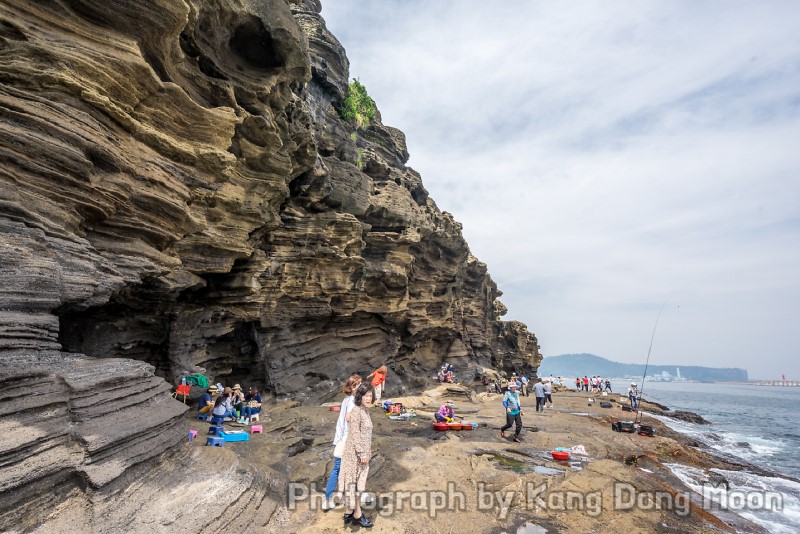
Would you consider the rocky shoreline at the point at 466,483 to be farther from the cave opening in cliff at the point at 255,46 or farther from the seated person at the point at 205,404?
the cave opening in cliff at the point at 255,46

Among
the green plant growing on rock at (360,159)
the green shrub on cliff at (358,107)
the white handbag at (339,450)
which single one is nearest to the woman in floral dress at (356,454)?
the white handbag at (339,450)

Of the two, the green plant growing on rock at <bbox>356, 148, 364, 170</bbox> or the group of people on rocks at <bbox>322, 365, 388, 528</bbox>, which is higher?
the green plant growing on rock at <bbox>356, 148, 364, 170</bbox>

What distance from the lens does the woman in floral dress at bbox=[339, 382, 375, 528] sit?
723cm

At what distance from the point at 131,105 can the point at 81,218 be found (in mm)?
3487

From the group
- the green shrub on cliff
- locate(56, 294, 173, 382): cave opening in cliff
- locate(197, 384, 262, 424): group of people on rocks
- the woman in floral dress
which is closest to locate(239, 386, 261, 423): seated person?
locate(197, 384, 262, 424): group of people on rocks

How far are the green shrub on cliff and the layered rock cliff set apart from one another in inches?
→ 46.2

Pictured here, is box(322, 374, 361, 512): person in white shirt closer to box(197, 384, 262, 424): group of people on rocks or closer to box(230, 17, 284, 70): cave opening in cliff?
box(197, 384, 262, 424): group of people on rocks

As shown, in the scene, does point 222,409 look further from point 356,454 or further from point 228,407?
point 356,454

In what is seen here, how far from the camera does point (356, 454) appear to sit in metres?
7.23

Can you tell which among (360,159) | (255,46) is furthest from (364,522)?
(360,159)

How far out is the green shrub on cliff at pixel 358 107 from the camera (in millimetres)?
28781

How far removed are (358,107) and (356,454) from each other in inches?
1188

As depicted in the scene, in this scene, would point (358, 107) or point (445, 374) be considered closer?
point (358, 107)

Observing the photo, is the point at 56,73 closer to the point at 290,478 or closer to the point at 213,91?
the point at 213,91
